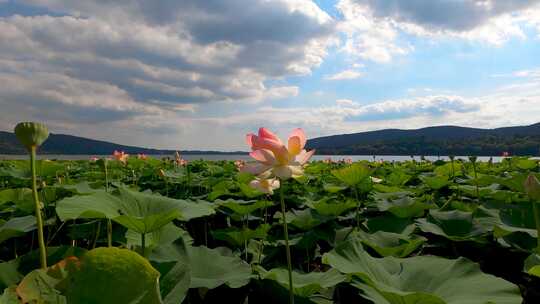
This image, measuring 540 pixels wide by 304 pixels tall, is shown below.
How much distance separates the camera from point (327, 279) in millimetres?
1236

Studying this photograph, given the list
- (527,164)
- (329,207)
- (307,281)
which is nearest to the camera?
(307,281)

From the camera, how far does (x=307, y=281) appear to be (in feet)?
4.13

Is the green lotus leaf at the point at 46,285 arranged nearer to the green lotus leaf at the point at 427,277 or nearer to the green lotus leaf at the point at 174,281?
the green lotus leaf at the point at 174,281

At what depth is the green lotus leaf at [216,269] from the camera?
4.14ft

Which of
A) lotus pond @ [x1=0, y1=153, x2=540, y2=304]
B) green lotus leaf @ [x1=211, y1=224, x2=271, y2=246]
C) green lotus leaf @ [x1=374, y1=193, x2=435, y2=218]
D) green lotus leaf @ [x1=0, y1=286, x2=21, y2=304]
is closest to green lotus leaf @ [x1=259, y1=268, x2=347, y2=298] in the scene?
lotus pond @ [x1=0, y1=153, x2=540, y2=304]

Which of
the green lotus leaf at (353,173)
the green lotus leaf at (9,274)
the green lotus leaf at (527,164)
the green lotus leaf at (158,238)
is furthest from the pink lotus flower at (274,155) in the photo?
the green lotus leaf at (527,164)

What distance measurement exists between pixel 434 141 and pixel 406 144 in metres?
3.33

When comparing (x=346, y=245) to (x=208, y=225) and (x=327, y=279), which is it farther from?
(x=208, y=225)

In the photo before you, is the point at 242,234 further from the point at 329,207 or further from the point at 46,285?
the point at 46,285

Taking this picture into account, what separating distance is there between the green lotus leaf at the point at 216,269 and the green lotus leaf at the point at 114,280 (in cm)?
54

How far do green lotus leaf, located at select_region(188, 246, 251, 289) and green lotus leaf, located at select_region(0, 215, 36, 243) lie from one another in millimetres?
615

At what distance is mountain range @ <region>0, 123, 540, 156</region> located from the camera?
81.0 ft

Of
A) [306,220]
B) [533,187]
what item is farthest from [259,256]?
[533,187]

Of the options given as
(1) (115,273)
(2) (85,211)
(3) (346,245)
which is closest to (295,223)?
(3) (346,245)
